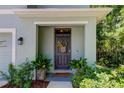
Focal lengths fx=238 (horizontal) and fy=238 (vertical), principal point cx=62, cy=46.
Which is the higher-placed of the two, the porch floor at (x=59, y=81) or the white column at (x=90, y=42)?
the white column at (x=90, y=42)

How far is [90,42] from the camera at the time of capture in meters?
11.4

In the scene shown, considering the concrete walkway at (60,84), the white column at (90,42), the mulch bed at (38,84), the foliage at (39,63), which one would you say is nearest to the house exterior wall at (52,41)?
the foliage at (39,63)

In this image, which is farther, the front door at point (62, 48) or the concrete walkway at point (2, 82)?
the front door at point (62, 48)

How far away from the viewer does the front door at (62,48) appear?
1380cm

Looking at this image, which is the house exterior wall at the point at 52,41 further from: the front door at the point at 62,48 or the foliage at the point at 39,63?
the foliage at the point at 39,63

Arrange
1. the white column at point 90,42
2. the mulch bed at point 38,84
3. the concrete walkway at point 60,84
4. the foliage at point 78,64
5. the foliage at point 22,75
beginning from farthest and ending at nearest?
the white column at point 90,42, the foliage at point 78,64, the mulch bed at point 38,84, the concrete walkway at point 60,84, the foliage at point 22,75

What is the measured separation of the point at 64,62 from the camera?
13922 millimetres

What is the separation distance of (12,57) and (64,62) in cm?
352

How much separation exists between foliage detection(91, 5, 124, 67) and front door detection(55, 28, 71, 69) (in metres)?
6.12

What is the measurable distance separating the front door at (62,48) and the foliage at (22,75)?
116 inches

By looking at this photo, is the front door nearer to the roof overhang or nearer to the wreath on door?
the wreath on door
